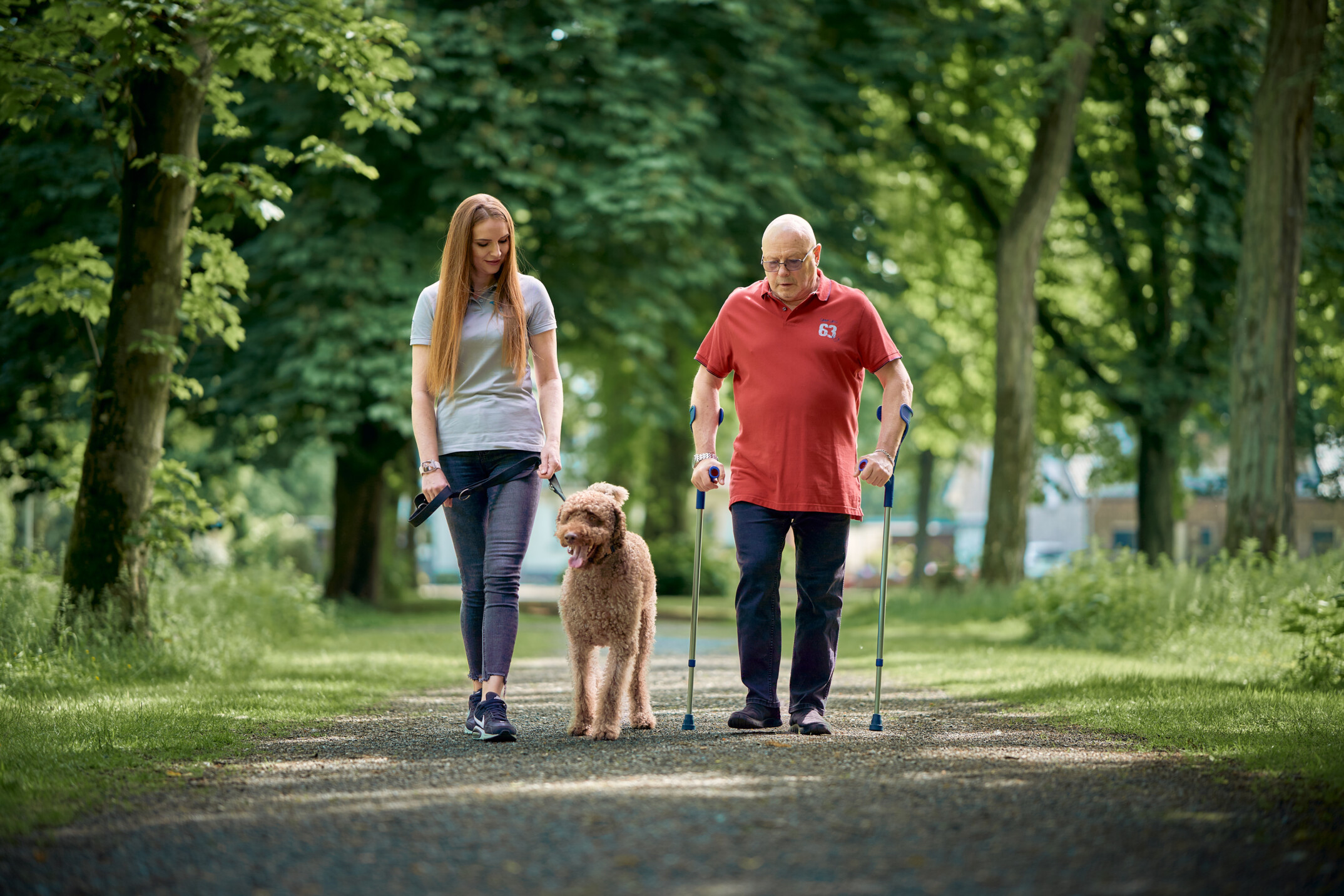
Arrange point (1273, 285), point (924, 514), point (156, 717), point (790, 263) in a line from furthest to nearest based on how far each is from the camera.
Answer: point (924, 514), point (1273, 285), point (156, 717), point (790, 263)

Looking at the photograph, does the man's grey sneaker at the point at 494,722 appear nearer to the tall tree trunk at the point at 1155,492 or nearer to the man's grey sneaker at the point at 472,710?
the man's grey sneaker at the point at 472,710

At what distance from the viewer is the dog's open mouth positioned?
5598 millimetres

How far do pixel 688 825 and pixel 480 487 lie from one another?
2.44 meters

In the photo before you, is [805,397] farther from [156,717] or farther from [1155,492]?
[1155,492]

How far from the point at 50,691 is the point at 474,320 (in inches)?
138

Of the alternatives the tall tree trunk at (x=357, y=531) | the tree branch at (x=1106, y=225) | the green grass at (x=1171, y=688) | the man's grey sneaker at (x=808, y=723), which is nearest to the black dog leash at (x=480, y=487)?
the man's grey sneaker at (x=808, y=723)

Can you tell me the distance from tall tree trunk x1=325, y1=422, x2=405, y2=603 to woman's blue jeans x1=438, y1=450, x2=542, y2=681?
11.7 metres

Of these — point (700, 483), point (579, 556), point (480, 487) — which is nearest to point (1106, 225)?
point (700, 483)

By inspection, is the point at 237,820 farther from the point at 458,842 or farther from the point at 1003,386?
the point at 1003,386

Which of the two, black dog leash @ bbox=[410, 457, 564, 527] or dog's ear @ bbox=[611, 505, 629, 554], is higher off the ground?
black dog leash @ bbox=[410, 457, 564, 527]

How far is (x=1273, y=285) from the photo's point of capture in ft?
44.4

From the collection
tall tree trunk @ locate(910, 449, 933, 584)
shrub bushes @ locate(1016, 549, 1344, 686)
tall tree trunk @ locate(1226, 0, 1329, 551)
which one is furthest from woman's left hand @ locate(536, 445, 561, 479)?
tall tree trunk @ locate(910, 449, 933, 584)

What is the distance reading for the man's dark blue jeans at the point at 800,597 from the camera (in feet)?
20.2

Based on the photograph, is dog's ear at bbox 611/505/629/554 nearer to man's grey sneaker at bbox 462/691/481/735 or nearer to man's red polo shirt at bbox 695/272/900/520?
man's red polo shirt at bbox 695/272/900/520
